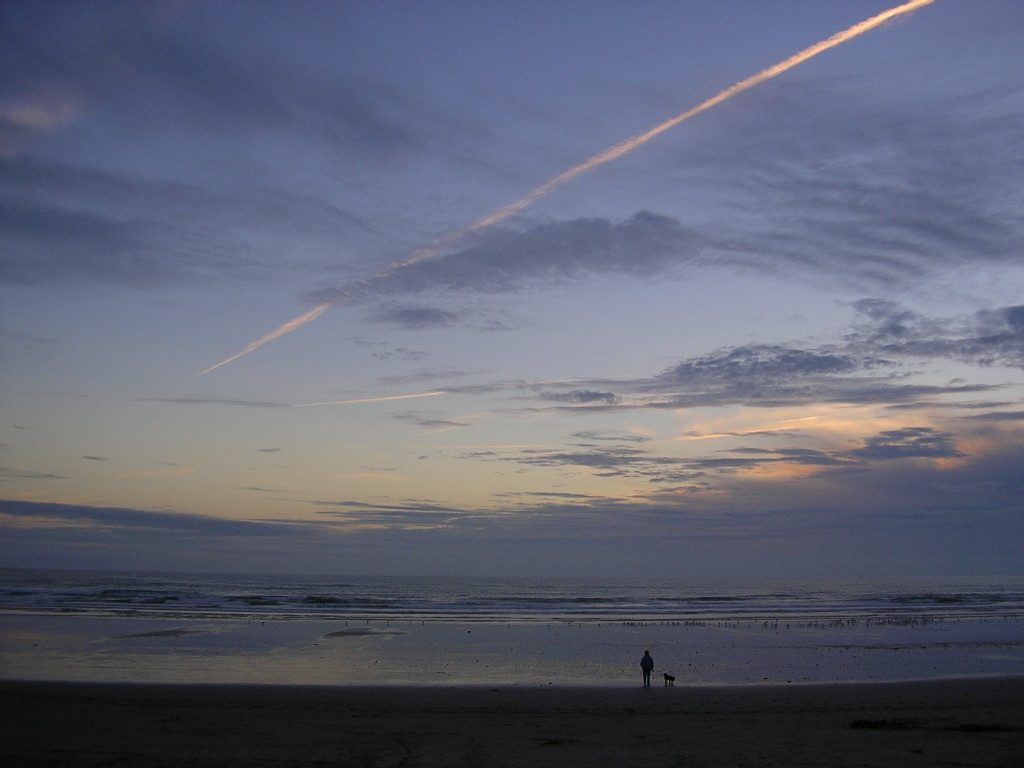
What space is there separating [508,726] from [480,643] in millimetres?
17065

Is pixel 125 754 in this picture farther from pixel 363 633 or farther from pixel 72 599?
pixel 72 599

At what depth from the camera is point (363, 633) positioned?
1428 inches

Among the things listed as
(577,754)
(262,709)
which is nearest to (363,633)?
(262,709)

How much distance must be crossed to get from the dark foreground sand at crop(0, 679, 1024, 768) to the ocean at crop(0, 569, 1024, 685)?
2636 millimetres

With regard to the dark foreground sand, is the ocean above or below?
below

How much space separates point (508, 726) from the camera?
15.4 meters

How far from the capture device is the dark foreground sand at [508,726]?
1278cm

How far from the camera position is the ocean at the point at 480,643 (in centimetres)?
2322

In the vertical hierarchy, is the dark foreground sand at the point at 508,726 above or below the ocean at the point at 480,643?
above

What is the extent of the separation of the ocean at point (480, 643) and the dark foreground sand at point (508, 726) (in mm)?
2636

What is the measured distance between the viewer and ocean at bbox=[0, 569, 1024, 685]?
23.2 metres

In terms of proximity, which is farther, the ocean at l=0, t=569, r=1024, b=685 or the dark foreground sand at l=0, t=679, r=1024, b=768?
the ocean at l=0, t=569, r=1024, b=685

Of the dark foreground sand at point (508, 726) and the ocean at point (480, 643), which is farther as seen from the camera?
the ocean at point (480, 643)

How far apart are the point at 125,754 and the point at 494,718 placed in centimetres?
746
